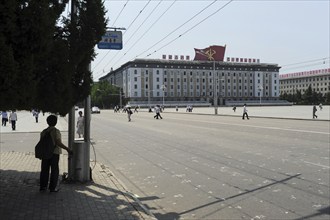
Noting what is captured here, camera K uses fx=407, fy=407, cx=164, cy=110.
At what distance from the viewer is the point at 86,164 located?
8875mm

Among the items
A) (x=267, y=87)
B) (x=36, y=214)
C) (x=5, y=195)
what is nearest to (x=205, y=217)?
(x=36, y=214)

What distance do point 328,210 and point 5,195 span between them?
5543 millimetres

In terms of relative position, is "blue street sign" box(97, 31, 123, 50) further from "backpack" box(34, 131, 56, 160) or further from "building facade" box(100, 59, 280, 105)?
"building facade" box(100, 59, 280, 105)

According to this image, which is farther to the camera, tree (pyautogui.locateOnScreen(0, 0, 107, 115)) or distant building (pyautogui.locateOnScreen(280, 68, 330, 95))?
distant building (pyautogui.locateOnScreen(280, 68, 330, 95))

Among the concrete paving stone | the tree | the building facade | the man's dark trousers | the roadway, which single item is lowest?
the roadway

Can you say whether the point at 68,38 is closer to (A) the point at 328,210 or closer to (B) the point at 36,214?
(B) the point at 36,214

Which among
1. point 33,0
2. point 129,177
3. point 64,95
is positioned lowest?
point 129,177

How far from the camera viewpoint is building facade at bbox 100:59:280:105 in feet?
514

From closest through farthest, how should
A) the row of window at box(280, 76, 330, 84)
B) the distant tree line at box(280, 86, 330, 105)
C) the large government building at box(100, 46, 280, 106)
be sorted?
the distant tree line at box(280, 86, 330, 105) < the large government building at box(100, 46, 280, 106) < the row of window at box(280, 76, 330, 84)

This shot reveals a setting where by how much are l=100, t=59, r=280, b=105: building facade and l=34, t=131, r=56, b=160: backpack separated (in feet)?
464

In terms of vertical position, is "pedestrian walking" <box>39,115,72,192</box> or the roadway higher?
"pedestrian walking" <box>39,115,72,192</box>

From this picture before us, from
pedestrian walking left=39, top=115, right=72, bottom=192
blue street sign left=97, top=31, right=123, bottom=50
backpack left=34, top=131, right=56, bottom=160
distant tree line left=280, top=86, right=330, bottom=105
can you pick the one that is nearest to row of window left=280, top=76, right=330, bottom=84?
distant tree line left=280, top=86, right=330, bottom=105

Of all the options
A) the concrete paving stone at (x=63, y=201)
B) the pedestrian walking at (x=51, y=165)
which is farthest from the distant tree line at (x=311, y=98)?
the pedestrian walking at (x=51, y=165)

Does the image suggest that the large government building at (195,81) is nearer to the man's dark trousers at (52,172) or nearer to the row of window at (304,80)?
the row of window at (304,80)
